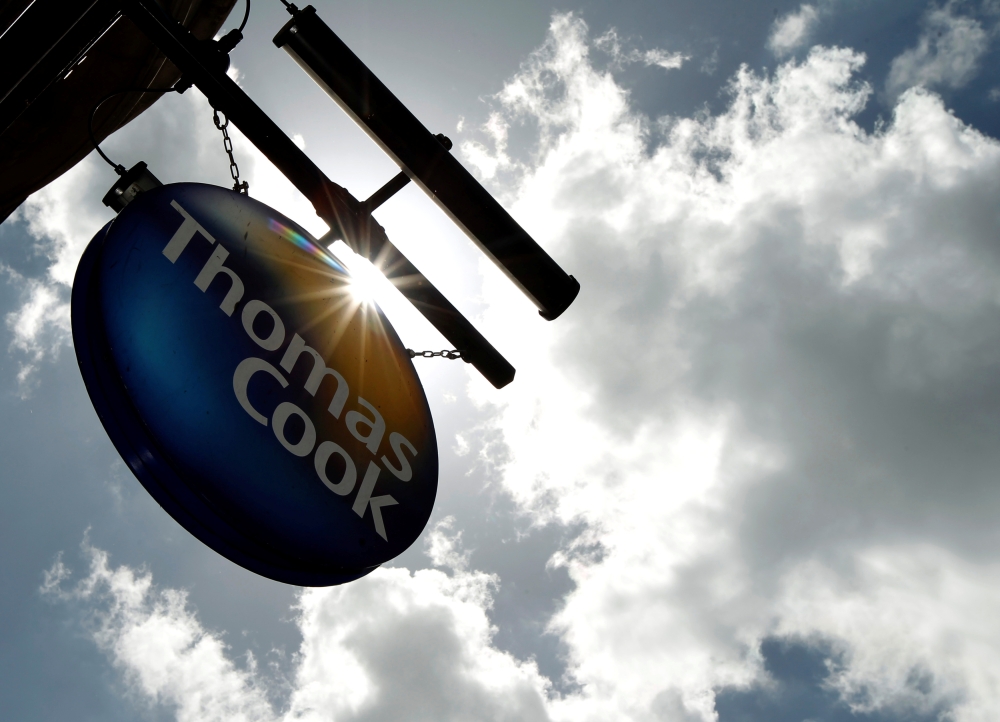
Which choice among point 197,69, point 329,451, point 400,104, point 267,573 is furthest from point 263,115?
point 267,573

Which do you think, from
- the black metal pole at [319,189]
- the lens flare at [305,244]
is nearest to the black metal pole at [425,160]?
the black metal pole at [319,189]

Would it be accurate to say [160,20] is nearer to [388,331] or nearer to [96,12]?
[96,12]

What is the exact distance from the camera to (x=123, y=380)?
148 centimetres

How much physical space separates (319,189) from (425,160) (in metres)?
0.47

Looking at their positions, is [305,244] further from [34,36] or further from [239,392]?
[34,36]

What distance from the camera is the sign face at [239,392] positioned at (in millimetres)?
1481

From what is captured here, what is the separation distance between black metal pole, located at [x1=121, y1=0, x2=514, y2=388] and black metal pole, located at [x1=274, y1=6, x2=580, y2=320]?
29cm

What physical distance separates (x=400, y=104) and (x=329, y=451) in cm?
159

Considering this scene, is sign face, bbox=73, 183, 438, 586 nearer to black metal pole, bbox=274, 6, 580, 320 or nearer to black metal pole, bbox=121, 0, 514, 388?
black metal pole, bbox=121, 0, 514, 388

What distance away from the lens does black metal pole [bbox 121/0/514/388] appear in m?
2.14

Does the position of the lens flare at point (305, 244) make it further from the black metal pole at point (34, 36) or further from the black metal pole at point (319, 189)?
the black metal pole at point (34, 36)

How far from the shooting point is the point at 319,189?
2.42 meters

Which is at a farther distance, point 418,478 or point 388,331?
point 388,331

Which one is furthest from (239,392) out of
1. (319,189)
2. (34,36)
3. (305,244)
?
(34,36)
